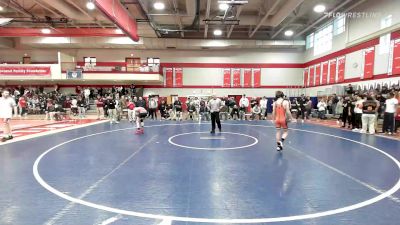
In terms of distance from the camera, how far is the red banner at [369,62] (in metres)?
16.1

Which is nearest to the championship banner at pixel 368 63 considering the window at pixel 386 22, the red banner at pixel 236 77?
the window at pixel 386 22

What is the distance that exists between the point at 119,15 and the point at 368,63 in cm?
1629

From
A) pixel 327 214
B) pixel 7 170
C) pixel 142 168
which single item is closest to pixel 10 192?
pixel 7 170

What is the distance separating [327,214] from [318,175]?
189 centimetres

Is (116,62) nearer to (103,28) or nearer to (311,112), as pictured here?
(103,28)

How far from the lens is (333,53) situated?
20750 mm

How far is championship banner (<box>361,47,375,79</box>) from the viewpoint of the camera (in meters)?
16.2

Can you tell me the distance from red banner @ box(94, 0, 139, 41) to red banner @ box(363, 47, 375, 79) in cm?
1609

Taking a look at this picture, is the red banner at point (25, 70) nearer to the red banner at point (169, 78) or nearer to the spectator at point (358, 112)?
the red banner at point (169, 78)

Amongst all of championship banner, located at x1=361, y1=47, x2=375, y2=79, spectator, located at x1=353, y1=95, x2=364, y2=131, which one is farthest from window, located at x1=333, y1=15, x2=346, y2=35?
spectator, located at x1=353, y1=95, x2=364, y2=131

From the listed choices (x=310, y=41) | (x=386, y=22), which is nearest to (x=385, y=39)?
(x=386, y=22)

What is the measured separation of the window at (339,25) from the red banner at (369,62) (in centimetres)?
353

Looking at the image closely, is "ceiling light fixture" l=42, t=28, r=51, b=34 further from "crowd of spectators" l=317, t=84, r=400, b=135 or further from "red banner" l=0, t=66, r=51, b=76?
"crowd of spectators" l=317, t=84, r=400, b=135

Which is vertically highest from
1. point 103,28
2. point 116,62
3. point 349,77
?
point 103,28
